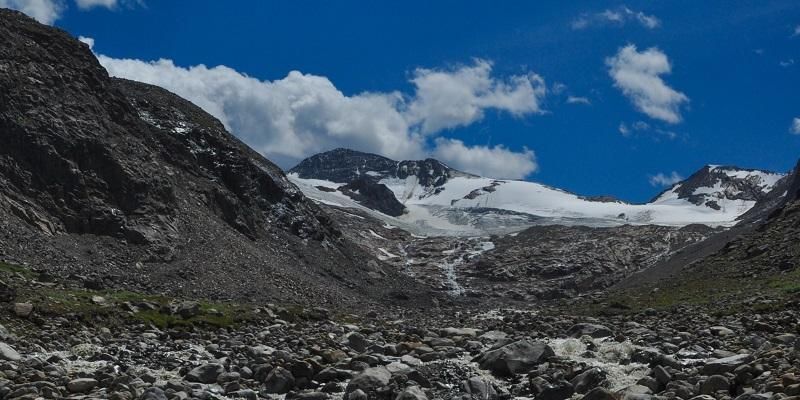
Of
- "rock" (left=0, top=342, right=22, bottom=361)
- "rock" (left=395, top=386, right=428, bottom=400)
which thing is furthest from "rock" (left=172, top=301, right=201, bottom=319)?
"rock" (left=395, top=386, right=428, bottom=400)

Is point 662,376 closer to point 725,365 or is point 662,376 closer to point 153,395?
point 725,365

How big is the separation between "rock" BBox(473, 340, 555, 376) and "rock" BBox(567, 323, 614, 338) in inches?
382

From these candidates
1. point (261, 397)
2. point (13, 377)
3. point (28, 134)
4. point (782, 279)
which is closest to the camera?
point (13, 377)

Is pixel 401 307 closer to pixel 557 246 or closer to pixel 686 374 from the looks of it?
pixel 686 374

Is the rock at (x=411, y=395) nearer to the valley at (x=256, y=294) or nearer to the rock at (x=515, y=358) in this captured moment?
the valley at (x=256, y=294)

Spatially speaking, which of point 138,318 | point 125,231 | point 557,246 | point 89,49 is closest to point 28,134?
point 125,231

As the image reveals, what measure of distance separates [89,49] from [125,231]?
3807cm

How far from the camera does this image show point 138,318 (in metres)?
39.5

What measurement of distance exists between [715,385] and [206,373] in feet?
55.7

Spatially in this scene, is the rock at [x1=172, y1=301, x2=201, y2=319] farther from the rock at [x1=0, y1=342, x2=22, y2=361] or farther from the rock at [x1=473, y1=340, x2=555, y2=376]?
the rock at [x1=473, y1=340, x2=555, y2=376]

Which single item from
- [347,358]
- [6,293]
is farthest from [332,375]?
[6,293]

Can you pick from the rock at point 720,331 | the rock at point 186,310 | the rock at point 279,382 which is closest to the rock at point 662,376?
the rock at point 720,331

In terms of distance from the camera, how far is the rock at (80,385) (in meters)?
23.8

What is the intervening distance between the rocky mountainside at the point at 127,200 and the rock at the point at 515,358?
30909mm
